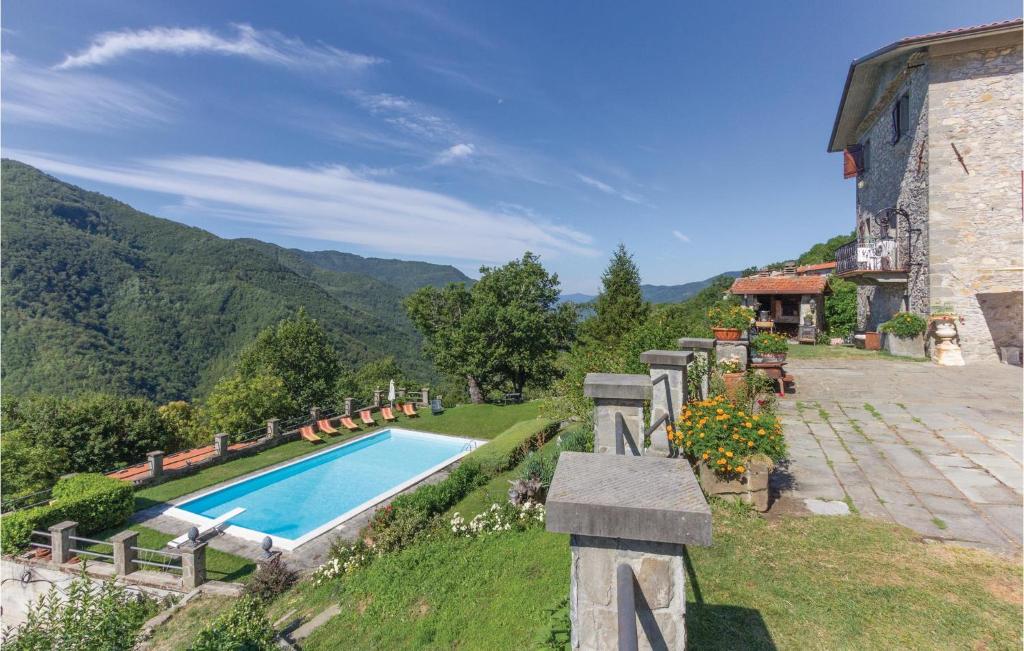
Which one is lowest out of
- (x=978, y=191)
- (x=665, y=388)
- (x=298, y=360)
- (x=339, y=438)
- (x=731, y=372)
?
(x=339, y=438)

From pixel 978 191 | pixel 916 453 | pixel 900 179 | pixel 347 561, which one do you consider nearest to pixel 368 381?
pixel 347 561

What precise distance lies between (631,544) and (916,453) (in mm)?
7283

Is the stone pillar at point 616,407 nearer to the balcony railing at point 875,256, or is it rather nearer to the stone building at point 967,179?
the stone building at point 967,179

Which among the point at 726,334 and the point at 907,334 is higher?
the point at 726,334

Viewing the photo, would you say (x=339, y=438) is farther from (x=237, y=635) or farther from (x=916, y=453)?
(x=916, y=453)

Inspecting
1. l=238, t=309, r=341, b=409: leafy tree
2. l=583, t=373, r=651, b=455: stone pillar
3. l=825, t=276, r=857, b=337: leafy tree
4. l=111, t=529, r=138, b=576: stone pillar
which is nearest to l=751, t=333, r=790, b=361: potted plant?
l=583, t=373, r=651, b=455: stone pillar

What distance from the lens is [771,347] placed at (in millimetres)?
9688

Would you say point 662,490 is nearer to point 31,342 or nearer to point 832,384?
point 832,384

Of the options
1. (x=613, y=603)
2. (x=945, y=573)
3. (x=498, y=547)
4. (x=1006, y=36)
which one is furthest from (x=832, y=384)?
(x=613, y=603)

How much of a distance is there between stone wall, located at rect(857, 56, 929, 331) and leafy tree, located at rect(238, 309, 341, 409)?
103ft

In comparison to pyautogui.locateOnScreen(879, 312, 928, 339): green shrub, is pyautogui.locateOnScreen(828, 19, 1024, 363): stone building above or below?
above

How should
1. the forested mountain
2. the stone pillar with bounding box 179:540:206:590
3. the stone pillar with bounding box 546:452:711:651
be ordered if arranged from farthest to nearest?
the forested mountain → the stone pillar with bounding box 179:540:206:590 → the stone pillar with bounding box 546:452:711:651

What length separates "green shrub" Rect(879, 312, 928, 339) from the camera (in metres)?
13.2

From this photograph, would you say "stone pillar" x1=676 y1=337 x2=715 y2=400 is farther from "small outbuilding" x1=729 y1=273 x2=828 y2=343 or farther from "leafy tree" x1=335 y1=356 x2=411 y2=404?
"leafy tree" x1=335 y1=356 x2=411 y2=404
